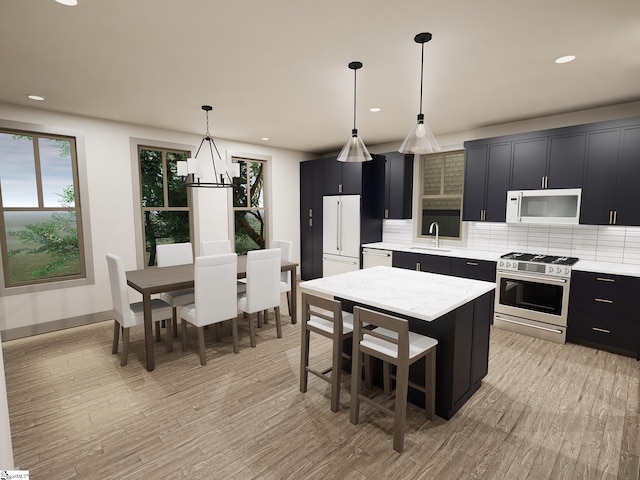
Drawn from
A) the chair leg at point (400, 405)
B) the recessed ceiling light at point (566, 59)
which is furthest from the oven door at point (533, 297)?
the chair leg at point (400, 405)

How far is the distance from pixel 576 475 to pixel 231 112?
170 inches

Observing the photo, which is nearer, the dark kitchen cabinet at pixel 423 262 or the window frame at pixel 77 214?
the window frame at pixel 77 214

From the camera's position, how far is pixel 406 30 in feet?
6.88

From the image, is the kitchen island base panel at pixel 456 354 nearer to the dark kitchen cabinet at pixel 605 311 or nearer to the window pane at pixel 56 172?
the dark kitchen cabinet at pixel 605 311

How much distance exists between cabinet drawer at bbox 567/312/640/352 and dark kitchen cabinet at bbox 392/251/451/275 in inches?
57.3

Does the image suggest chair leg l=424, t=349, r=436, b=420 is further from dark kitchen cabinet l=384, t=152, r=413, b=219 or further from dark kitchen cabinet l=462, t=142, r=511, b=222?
dark kitchen cabinet l=384, t=152, r=413, b=219

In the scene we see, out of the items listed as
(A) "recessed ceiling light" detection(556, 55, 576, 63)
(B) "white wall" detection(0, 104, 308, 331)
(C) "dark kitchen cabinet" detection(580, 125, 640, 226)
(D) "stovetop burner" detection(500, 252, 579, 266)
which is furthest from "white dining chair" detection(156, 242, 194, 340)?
(C) "dark kitchen cabinet" detection(580, 125, 640, 226)

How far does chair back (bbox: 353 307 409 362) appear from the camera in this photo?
1.92m

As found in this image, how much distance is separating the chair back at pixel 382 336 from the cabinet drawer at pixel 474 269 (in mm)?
2431

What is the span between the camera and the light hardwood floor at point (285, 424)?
1895mm

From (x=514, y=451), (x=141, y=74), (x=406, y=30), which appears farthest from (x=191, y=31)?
(x=514, y=451)

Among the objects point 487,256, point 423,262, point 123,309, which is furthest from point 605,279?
point 123,309

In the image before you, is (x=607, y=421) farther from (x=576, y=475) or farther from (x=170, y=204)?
(x=170, y=204)

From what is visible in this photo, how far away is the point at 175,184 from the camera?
5219mm
